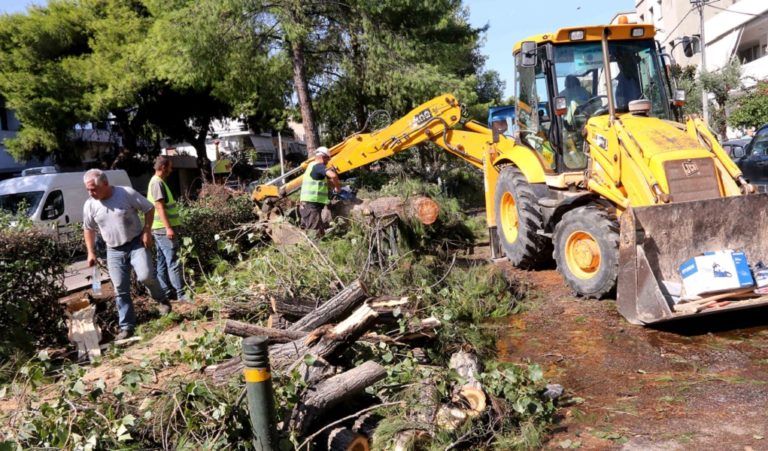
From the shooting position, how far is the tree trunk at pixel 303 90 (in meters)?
14.4

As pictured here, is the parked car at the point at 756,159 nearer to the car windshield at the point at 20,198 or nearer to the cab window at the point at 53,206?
the cab window at the point at 53,206

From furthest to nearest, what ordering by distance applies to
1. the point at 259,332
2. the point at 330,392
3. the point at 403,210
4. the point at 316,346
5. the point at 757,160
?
the point at 757,160, the point at 403,210, the point at 259,332, the point at 316,346, the point at 330,392

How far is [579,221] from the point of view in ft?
21.3

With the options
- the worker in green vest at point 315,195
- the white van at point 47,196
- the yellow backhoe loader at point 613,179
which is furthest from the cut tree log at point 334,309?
the white van at point 47,196

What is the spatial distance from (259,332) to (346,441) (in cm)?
123

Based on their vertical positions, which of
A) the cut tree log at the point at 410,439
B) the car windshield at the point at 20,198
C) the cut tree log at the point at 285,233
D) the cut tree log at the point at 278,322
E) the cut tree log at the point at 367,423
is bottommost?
the cut tree log at the point at 410,439

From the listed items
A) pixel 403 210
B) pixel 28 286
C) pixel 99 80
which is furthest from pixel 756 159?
pixel 99 80

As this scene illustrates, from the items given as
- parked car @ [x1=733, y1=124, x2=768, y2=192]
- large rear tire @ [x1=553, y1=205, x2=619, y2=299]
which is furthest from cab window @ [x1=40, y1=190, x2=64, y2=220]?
parked car @ [x1=733, y1=124, x2=768, y2=192]

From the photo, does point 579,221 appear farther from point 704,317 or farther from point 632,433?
point 632,433

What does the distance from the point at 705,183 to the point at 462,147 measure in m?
4.65

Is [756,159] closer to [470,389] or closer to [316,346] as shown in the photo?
[470,389]

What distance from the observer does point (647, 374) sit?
476 centimetres

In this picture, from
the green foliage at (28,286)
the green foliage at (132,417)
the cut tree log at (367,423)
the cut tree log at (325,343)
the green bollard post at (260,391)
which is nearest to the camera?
the green bollard post at (260,391)

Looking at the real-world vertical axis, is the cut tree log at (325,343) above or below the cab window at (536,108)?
below
